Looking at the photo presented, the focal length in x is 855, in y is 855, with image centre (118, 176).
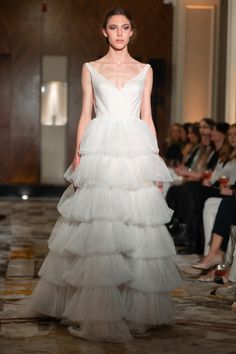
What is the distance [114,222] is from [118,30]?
0.93 meters

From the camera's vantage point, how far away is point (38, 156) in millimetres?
14156

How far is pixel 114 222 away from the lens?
4.04 meters

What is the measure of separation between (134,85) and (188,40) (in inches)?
328

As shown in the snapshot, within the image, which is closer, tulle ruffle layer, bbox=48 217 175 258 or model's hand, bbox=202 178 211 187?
tulle ruffle layer, bbox=48 217 175 258

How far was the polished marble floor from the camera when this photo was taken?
3.75 meters

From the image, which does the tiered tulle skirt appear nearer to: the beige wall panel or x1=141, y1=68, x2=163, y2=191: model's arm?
x1=141, y1=68, x2=163, y2=191: model's arm

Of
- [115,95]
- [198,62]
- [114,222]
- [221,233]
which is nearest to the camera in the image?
[114,222]

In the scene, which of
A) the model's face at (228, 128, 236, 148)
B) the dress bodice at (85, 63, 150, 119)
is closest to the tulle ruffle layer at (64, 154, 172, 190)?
the dress bodice at (85, 63, 150, 119)

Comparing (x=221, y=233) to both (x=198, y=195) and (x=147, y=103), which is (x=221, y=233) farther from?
(x=147, y=103)

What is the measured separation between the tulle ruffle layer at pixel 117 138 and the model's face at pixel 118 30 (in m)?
0.36

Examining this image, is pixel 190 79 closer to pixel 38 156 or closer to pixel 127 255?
pixel 38 156

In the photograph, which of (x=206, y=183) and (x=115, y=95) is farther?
(x=206, y=183)

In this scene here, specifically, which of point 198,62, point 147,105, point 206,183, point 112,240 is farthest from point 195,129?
point 112,240

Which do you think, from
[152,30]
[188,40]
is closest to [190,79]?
[188,40]
